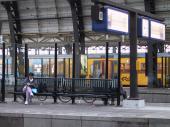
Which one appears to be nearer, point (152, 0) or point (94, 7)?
point (94, 7)

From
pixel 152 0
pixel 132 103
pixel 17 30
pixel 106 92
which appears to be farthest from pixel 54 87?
pixel 17 30

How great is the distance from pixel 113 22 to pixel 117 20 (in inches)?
14.9

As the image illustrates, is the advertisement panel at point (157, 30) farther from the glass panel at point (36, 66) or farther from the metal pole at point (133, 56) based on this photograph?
the glass panel at point (36, 66)

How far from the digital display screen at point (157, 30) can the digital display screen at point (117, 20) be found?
2.22 m

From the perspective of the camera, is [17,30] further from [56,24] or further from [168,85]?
[168,85]

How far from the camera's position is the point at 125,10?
1830 centimetres

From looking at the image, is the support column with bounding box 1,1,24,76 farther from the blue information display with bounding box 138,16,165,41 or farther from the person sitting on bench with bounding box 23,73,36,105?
the blue information display with bounding box 138,16,165,41

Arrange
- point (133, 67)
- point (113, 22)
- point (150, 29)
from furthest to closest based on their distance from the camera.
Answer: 1. point (150, 29)
2. point (133, 67)
3. point (113, 22)

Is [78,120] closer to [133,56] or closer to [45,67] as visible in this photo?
[133,56]

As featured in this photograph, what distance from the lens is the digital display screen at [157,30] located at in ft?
67.2

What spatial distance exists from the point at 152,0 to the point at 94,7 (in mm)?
20630

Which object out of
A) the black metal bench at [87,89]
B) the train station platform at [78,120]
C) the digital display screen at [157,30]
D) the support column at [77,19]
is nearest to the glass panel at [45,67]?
the support column at [77,19]

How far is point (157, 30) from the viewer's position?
69.0ft

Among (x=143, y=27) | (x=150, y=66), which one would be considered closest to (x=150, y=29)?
(x=143, y=27)
